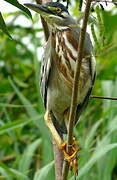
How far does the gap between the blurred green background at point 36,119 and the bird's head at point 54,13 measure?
0.99 feet

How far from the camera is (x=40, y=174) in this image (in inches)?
85.1

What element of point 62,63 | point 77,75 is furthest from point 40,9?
point 77,75

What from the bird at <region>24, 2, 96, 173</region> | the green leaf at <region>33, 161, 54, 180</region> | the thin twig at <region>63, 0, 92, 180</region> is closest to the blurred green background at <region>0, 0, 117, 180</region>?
the green leaf at <region>33, 161, 54, 180</region>

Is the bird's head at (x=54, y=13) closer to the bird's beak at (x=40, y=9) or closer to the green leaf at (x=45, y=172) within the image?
the bird's beak at (x=40, y=9)

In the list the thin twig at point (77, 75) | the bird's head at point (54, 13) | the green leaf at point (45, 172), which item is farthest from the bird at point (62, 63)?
the thin twig at point (77, 75)

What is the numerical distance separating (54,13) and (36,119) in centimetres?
74

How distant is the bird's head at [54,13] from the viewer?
1.71m

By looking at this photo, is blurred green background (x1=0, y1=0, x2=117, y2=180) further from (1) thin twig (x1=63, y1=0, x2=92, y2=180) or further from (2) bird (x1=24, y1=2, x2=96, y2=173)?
(1) thin twig (x1=63, y1=0, x2=92, y2=180)

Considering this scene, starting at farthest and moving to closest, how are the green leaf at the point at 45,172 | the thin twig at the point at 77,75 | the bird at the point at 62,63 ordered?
1. the green leaf at the point at 45,172
2. the bird at the point at 62,63
3. the thin twig at the point at 77,75

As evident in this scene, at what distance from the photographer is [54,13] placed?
1.89 meters

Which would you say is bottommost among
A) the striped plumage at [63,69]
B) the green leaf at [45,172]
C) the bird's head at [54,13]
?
the green leaf at [45,172]

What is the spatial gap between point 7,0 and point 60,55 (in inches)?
16.1

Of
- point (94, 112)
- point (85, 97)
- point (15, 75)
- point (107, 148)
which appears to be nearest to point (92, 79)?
point (85, 97)

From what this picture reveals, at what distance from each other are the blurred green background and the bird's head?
0.99 ft
